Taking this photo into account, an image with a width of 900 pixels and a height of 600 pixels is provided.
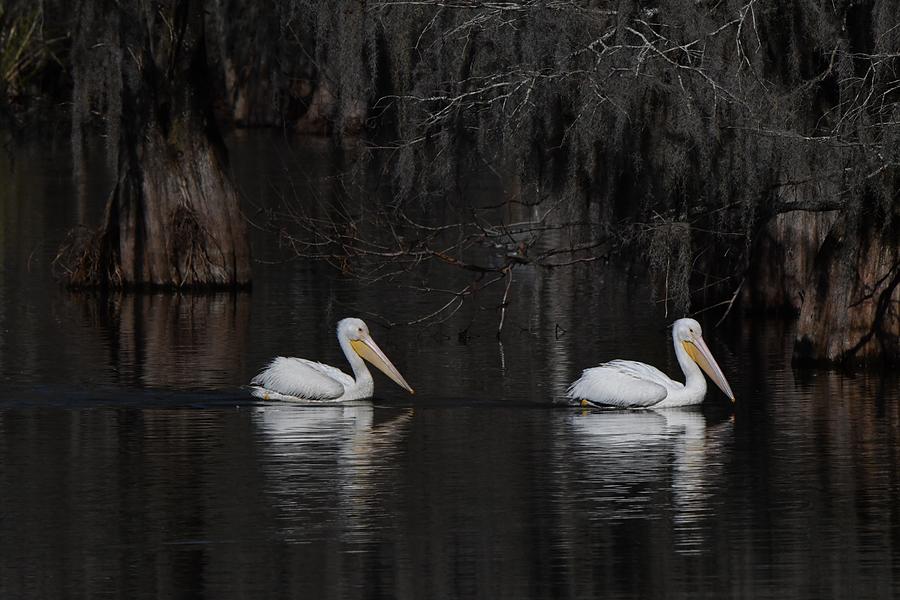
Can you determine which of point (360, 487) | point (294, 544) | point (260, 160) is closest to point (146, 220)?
point (360, 487)

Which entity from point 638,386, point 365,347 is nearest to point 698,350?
point 638,386

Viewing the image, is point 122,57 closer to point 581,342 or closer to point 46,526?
point 581,342

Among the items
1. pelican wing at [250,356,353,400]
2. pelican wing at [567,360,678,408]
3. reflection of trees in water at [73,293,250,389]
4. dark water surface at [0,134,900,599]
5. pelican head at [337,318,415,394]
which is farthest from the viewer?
reflection of trees in water at [73,293,250,389]

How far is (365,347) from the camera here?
17359mm

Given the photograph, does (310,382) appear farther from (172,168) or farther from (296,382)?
(172,168)

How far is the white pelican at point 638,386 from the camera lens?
15789mm

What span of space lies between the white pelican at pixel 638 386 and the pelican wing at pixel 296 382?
73.7 inches

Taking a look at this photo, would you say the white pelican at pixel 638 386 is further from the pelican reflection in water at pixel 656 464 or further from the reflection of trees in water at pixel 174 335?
the reflection of trees in water at pixel 174 335

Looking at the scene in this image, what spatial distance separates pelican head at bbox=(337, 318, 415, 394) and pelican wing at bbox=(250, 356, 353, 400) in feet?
2.07

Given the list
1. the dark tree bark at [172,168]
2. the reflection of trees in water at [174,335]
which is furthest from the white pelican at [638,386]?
the dark tree bark at [172,168]

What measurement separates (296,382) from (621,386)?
2533mm

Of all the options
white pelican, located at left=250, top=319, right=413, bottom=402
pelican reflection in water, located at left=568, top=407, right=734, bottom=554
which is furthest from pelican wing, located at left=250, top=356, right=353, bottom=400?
pelican reflection in water, located at left=568, top=407, right=734, bottom=554

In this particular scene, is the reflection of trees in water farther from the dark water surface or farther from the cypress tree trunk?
the cypress tree trunk

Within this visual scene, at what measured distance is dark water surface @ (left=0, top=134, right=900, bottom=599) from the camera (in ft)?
33.7
